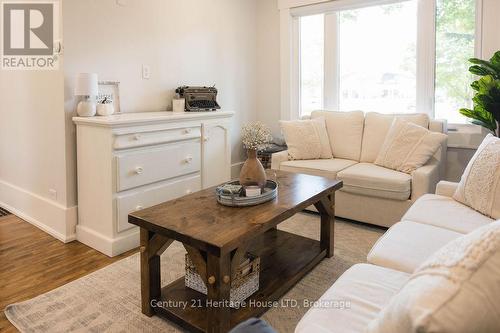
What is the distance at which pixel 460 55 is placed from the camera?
11.8ft

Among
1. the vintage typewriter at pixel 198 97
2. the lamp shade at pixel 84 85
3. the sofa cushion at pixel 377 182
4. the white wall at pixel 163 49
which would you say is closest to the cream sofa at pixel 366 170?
the sofa cushion at pixel 377 182

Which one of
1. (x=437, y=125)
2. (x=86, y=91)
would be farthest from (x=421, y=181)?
(x=86, y=91)

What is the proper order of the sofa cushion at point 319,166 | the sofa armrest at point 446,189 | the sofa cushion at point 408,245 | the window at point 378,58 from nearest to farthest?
the sofa cushion at point 408,245
the sofa armrest at point 446,189
the sofa cushion at point 319,166
the window at point 378,58

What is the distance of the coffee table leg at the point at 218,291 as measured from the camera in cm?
161

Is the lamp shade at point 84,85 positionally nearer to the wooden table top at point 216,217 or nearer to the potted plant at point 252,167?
the wooden table top at point 216,217

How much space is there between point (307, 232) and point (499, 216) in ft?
4.78

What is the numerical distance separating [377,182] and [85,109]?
2393mm

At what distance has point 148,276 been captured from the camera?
76.2 inches

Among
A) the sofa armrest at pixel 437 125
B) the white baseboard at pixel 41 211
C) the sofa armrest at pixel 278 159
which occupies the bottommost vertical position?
the white baseboard at pixel 41 211

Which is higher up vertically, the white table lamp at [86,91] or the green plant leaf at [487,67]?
the green plant leaf at [487,67]

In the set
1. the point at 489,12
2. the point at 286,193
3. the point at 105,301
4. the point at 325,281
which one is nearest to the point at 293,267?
the point at 325,281

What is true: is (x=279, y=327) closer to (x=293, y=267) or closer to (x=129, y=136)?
(x=293, y=267)

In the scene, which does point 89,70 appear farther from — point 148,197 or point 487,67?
point 487,67

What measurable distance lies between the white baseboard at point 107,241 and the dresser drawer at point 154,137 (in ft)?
2.19
